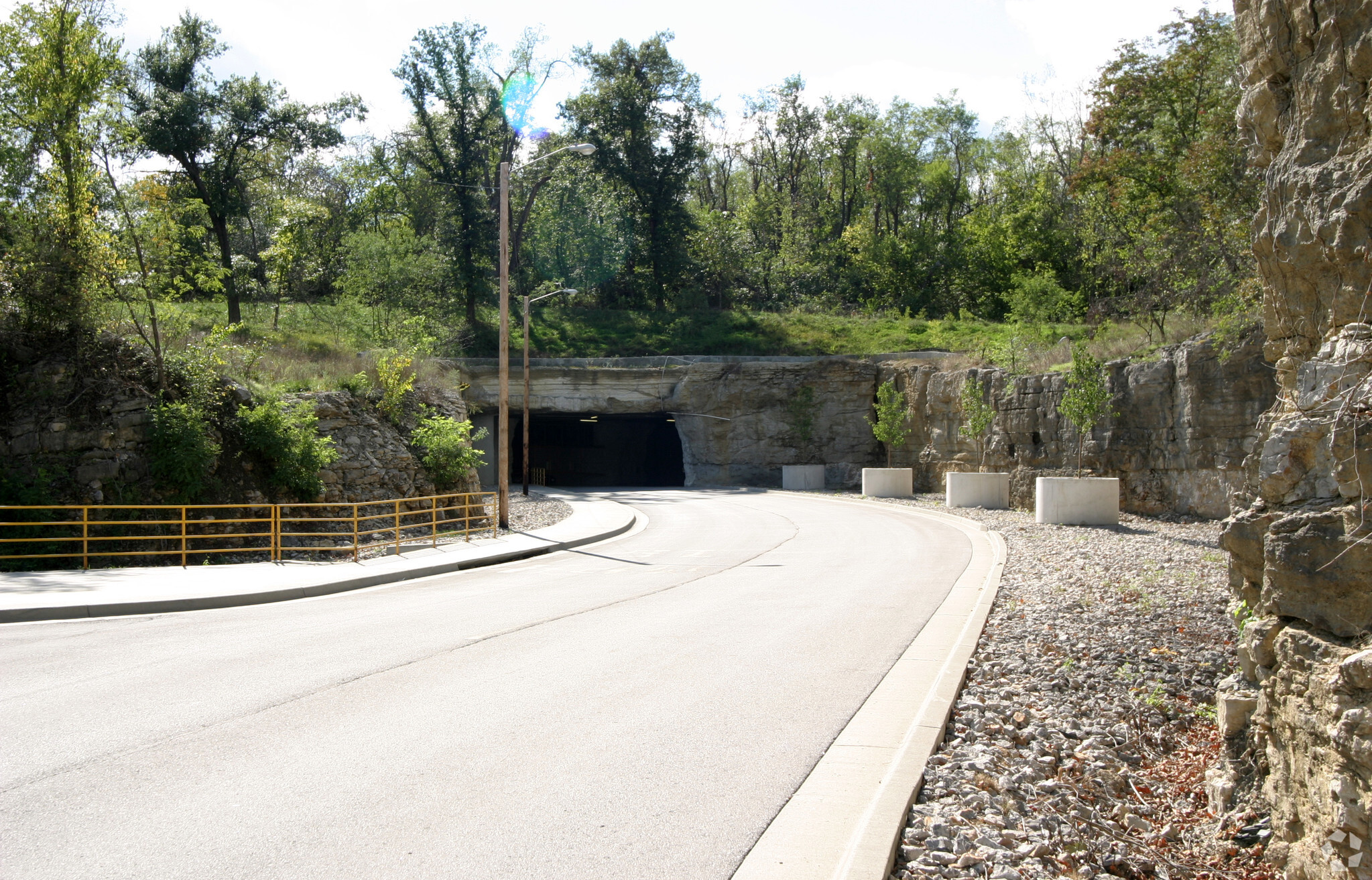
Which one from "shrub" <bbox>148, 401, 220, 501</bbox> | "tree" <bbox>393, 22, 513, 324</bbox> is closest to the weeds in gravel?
"shrub" <bbox>148, 401, 220, 501</bbox>

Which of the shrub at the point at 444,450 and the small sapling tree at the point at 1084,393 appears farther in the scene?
the shrub at the point at 444,450

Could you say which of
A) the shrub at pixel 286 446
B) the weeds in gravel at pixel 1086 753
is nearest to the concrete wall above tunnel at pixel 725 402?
the shrub at pixel 286 446

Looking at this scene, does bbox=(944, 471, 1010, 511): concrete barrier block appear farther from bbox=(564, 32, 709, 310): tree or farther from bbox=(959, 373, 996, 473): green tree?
bbox=(564, 32, 709, 310): tree

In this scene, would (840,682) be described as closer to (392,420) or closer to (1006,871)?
(1006,871)

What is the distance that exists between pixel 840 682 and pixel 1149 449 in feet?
75.0

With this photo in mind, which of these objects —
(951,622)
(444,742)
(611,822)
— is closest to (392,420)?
(951,622)

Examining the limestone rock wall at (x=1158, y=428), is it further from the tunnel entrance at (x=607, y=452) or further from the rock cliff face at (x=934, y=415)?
the tunnel entrance at (x=607, y=452)

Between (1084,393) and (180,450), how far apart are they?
23263 millimetres

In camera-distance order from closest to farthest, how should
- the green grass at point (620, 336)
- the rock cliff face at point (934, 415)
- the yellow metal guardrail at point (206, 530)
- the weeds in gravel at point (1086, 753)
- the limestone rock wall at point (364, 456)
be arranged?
the weeds in gravel at point (1086, 753) → the yellow metal guardrail at point (206, 530) → the limestone rock wall at point (364, 456) → the rock cliff face at point (934, 415) → the green grass at point (620, 336)

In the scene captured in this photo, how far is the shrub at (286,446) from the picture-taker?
70.1ft

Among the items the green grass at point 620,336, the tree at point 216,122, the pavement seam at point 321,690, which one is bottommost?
the pavement seam at point 321,690

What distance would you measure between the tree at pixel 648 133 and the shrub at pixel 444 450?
31874 millimetres

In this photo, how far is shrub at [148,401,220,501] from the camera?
1923 centimetres

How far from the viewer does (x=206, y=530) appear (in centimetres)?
1947
